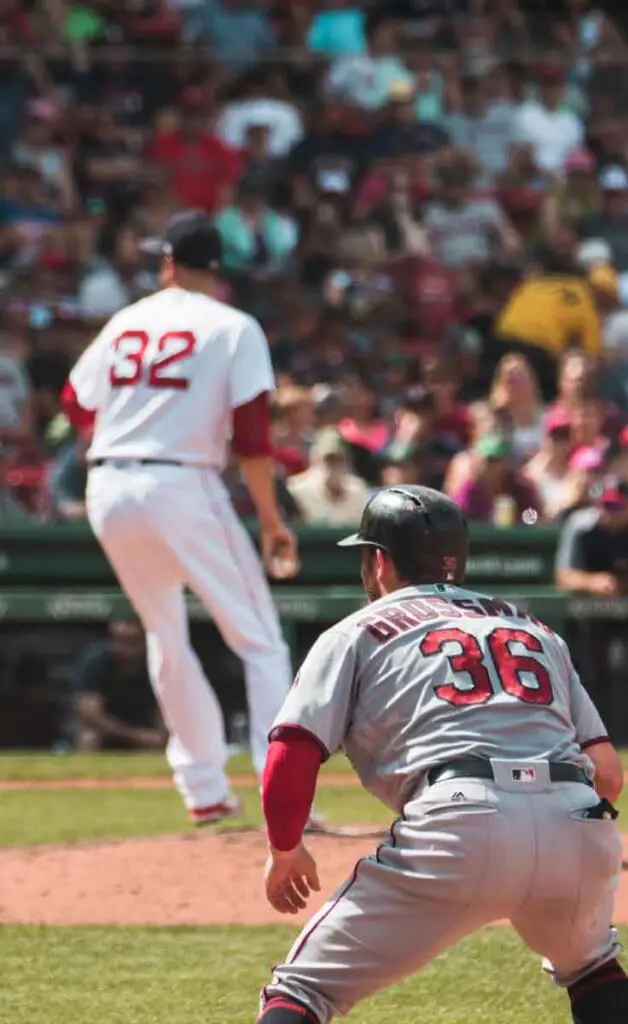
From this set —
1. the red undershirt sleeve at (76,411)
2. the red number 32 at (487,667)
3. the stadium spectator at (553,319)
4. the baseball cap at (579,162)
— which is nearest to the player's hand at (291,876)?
the red number 32 at (487,667)

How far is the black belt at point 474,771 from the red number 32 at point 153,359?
3699mm

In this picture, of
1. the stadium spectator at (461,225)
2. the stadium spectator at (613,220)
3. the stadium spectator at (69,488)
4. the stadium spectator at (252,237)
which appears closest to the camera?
the stadium spectator at (69,488)

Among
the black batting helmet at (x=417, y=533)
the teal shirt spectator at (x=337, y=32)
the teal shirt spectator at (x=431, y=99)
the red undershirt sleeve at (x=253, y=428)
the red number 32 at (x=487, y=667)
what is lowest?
the red undershirt sleeve at (x=253, y=428)

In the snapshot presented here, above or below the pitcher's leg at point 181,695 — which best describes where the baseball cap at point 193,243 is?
above

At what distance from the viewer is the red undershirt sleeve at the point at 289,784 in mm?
3492

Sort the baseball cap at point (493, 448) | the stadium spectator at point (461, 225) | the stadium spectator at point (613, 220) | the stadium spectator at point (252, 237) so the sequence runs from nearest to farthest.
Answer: the baseball cap at point (493, 448), the stadium spectator at point (252, 237), the stadium spectator at point (461, 225), the stadium spectator at point (613, 220)

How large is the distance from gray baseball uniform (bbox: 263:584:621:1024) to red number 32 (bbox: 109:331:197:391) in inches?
136

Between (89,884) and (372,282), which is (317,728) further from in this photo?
(372,282)

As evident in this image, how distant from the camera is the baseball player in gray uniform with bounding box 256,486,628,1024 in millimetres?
3422

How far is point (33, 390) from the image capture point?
1338 cm

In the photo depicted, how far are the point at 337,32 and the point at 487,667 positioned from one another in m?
13.6

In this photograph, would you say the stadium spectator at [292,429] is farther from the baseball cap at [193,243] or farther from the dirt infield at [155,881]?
the dirt infield at [155,881]

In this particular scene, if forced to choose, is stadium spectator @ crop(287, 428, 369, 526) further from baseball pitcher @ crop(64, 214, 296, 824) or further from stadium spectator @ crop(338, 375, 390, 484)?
baseball pitcher @ crop(64, 214, 296, 824)

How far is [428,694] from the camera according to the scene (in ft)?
11.6
